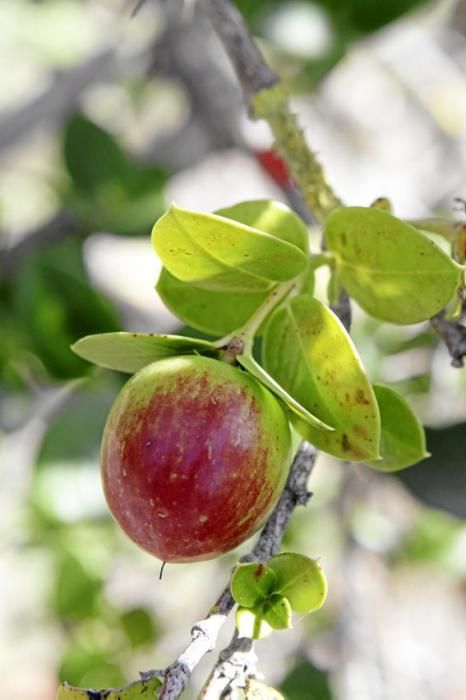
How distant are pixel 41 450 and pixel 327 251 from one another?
0.41m

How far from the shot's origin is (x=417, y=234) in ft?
1.68

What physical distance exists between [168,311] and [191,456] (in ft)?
1.80

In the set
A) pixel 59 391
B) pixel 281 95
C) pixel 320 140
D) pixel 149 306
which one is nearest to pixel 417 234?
pixel 281 95

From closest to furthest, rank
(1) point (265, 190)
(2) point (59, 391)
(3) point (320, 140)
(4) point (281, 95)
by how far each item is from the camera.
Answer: (4) point (281, 95)
(2) point (59, 391)
(1) point (265, 190)
(3) point (320, 140)

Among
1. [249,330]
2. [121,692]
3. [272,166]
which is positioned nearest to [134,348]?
[249,330]

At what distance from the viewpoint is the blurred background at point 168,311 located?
98cm

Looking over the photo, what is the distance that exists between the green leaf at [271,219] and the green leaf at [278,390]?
0.33ft

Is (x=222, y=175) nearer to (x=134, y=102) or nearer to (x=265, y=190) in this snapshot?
(x=265, y=190)

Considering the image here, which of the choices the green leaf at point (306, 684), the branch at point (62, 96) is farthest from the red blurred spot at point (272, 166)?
the green leaf at point (306, 684)

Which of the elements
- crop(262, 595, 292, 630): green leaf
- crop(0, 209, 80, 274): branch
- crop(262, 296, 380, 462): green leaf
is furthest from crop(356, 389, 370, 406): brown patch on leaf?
crop(0, 209, 80, 274): branch

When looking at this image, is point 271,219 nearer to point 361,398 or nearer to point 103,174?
point 361,398

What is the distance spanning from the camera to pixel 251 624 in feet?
1.61

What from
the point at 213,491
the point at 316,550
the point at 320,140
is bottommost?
the point at 316,550

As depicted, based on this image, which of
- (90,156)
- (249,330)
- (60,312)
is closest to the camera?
(249,330)
